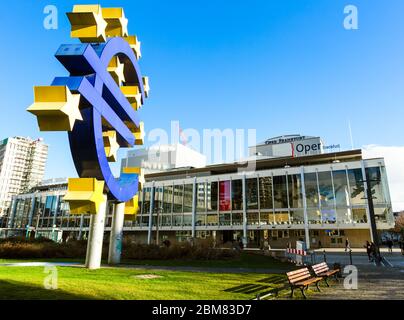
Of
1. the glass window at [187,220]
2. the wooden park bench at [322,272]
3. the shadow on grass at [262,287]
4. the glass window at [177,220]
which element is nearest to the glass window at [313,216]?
the glass window at [187,220]

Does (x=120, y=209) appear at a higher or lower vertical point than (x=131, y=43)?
lower

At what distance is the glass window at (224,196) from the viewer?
5519cm

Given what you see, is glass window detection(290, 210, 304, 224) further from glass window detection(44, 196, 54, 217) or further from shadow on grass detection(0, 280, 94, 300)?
glass window detection(44, 196, 54, 217)

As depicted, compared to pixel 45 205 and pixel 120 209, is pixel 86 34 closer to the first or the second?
pixel 120 209

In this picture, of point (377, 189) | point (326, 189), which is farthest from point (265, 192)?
point (377, 189)

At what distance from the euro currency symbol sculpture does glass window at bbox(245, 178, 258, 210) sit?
124ft

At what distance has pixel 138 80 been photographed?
61.4 ft

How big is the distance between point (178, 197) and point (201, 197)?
212 inches

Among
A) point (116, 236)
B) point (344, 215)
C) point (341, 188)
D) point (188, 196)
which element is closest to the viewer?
point (116, 236)

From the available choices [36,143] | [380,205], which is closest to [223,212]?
[380,205]

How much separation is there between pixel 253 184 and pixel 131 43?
40299mm

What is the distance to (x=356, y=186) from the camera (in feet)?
151

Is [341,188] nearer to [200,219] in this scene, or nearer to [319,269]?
[200,219]

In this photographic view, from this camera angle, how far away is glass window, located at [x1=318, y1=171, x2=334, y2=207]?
46.8m
